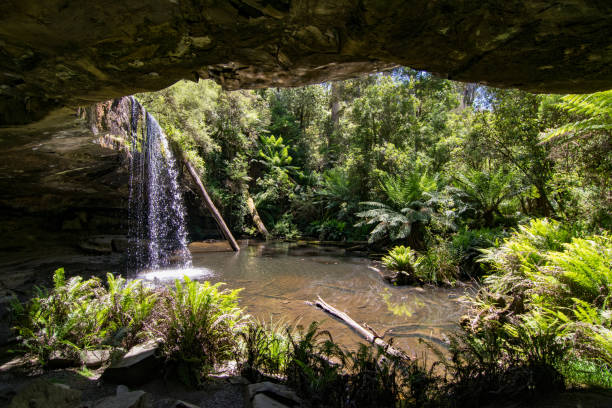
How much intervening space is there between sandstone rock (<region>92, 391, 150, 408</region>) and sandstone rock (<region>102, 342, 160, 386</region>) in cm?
38

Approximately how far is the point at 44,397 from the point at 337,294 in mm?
4847

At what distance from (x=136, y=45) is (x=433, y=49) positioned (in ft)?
6.52

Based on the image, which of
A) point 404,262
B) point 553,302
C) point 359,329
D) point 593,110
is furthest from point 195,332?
point 593,110

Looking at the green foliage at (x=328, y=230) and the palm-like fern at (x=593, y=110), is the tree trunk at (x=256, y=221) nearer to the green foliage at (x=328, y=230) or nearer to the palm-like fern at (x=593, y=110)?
the green foliage at (x=328, y=230)

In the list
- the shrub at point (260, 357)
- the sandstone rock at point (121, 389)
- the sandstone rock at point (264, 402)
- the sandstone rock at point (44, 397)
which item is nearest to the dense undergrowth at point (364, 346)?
the shrub at point (260, 357)

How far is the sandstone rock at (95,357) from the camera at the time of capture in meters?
2.55

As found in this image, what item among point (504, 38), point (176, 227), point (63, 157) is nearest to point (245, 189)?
point (176, 227)

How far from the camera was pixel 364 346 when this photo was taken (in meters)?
2.34

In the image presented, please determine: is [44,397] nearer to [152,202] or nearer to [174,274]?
[174,274]

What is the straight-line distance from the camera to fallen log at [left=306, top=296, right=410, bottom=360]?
10.9ft

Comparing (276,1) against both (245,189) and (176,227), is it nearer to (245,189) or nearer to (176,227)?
(176,227)

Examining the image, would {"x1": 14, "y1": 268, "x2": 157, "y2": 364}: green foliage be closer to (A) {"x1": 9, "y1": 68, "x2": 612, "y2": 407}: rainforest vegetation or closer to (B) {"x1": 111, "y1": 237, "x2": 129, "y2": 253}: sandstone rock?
(A) {"x1": 9, "y1": 68, "x2": 612, "y2": 407}: rainforest vegetation

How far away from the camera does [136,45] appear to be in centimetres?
180

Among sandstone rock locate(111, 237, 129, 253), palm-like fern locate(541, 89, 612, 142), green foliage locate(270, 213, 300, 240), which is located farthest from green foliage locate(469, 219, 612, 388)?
green foliage locate(270, 213, 300, 240)
